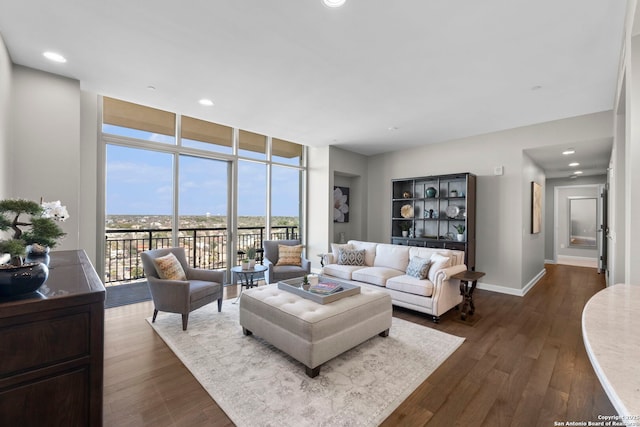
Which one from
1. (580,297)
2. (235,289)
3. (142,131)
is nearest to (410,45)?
(142,131)

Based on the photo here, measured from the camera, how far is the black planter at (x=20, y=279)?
1.05 meters

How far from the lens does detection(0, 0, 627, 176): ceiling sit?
6.59 feet

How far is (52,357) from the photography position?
3.57ft

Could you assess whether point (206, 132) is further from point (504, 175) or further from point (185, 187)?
point (504, 175)

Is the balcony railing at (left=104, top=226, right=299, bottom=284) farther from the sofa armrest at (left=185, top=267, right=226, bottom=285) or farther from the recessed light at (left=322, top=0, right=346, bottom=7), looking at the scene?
the recessed light at (left=322, top=0, right=346, bottom=7)

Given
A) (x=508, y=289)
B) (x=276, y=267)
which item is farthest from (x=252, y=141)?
(x=508, y=289)

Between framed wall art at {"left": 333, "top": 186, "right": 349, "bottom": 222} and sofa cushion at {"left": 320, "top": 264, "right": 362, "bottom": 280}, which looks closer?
sofa cushion at {"left": 320, "top": 264, "right": 362, "bottom": 280}

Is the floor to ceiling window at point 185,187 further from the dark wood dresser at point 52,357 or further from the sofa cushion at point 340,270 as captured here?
the dark wood dresser at point 52,357

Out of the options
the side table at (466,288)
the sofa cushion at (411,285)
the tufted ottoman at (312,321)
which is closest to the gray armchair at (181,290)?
the tufted ottoman at (312,321)

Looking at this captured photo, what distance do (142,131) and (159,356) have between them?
3.28 m

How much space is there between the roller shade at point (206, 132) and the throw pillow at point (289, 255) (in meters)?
2.21

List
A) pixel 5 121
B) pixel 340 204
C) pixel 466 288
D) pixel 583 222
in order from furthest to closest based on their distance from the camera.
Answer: pixel 583 222
pixel 340 204
pixel 466 288
pixel 5 121

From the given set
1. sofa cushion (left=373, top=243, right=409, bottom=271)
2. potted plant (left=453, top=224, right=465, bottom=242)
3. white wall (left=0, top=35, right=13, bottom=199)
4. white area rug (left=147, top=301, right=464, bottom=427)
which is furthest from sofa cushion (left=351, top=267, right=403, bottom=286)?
white wall (left=0, top=35, right=13, bottom=199)

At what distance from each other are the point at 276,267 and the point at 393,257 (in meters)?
1.88
